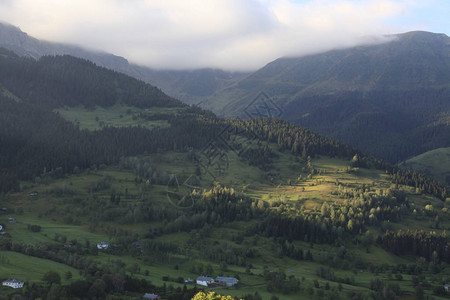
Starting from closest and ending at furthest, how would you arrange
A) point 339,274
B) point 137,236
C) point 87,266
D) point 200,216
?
1. point 87,266
2. point 339,274
3. point 137,236
4. point 200,216

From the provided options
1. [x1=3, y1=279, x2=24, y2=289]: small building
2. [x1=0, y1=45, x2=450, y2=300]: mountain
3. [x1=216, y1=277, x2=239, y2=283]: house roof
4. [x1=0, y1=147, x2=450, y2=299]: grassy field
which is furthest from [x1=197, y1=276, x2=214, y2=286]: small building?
[x1=3, y1=279, x2=24, y2=289]: small building

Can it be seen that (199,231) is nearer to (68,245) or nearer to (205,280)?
(205,280)

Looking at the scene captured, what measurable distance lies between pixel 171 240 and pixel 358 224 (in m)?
65.5

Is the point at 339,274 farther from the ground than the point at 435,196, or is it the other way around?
the point at 435,196

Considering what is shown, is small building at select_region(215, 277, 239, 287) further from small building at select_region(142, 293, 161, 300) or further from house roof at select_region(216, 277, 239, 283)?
small building at select_region(142, 293, 161, 300)

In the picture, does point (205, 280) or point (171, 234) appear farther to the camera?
point (171, 234)

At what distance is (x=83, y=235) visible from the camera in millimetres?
119250

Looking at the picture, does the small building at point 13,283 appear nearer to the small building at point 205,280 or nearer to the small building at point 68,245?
the small building at point 68,245

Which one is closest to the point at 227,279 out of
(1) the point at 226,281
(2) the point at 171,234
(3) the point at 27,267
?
(1) the point at 226,281

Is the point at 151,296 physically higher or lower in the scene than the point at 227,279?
higher

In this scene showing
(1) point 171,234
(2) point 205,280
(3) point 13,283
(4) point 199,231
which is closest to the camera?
(3) point 13,283

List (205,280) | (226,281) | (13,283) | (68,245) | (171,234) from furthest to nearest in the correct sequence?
(171,234) < (68,245) < (226,281) < (205,280) < (13,283)

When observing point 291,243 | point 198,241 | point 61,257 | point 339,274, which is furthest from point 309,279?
point 61,257

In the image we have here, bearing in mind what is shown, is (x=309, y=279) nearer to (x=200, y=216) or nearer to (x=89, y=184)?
(x=200, y=216)
